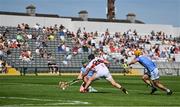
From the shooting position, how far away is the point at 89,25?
244ft

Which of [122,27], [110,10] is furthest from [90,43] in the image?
[110,10]

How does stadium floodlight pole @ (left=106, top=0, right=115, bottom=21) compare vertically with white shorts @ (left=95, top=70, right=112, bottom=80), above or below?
above

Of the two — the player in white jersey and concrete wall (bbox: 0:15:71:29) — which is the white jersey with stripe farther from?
concrete wall (bbox: 0:15:71:29)

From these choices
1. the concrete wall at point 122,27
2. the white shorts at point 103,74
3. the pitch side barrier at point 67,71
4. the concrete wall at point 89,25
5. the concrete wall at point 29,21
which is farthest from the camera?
the concrete wall at point 122,27

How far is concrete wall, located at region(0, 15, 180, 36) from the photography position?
220ft

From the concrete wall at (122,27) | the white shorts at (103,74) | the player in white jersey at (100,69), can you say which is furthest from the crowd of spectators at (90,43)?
the white shorts at (103,74)

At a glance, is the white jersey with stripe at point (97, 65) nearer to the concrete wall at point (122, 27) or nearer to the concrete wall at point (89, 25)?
the concrete wall at point (89, 25)

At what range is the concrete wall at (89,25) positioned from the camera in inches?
2635

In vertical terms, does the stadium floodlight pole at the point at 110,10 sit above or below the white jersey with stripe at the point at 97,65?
above

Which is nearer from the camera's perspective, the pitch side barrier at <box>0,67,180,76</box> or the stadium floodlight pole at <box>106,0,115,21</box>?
the pitch side barrier at <box>0,67,180,76</box>

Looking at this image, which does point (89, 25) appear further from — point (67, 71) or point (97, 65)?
point (97, 65)

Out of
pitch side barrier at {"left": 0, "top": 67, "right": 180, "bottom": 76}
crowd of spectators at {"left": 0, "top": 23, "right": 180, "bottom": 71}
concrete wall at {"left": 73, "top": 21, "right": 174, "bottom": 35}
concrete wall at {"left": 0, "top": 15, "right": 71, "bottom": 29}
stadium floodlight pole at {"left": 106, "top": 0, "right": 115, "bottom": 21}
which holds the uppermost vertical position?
stadium floodlight pole at {"left": 106, "top": 0, "right": 115, "bottom": 21}

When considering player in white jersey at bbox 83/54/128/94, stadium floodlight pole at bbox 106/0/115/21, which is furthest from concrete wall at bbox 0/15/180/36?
player in white jersey at bbox 83/54/128/94

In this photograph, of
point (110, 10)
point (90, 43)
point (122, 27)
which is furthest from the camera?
point (110, 10)
